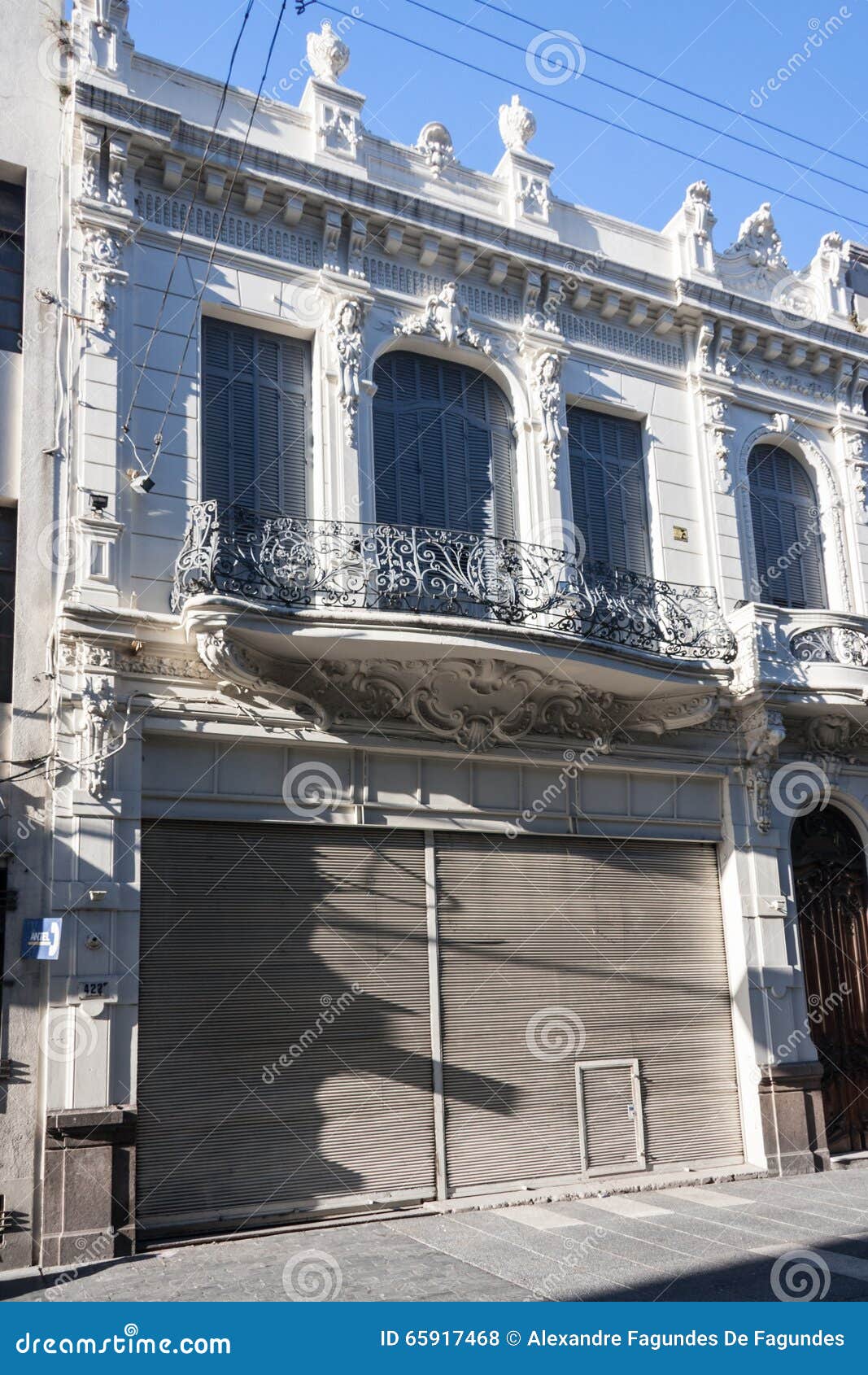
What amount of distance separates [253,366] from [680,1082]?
9.11m

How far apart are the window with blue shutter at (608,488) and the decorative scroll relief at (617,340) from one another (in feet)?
2.87

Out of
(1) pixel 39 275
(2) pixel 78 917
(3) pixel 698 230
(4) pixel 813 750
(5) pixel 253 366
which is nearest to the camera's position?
(2) pixel 78 917

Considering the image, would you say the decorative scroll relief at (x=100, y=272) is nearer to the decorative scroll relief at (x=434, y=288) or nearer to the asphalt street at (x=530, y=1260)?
the decorative scroll relief at (x=434, y=288)

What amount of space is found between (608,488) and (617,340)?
203 centimetres

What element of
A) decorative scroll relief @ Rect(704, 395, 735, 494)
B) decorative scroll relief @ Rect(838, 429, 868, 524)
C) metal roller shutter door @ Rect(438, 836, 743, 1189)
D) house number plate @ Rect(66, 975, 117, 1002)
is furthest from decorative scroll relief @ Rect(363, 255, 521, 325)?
house number plate @ Rect(66, 975, 117, 1002)

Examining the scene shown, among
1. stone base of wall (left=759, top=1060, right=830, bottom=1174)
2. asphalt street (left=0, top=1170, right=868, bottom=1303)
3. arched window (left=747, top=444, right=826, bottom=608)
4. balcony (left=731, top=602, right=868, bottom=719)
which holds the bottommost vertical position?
asphalt street (left=0, top=1170, right=868, bottom=1303)

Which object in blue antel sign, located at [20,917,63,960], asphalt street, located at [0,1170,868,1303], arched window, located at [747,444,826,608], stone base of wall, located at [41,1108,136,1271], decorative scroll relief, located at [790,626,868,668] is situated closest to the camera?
asphalt street, located at [0,1170,868,1303]

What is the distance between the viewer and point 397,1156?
11516 millimetres

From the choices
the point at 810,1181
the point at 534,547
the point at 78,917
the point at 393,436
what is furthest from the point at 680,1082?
the point at 393,436

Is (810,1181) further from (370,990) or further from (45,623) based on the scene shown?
(45,623)

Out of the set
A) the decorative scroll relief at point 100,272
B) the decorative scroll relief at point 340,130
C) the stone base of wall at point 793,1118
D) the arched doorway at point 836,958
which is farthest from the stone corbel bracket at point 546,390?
the stone base of wall at point 793,1118

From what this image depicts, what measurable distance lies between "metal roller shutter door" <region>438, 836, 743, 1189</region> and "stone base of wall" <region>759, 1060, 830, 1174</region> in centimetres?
43

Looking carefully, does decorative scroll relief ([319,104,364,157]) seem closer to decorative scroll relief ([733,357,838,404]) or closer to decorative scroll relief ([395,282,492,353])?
decorative scroll relief ([395,282,492,353])

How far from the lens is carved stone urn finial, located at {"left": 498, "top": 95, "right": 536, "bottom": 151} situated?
15.1 metres
